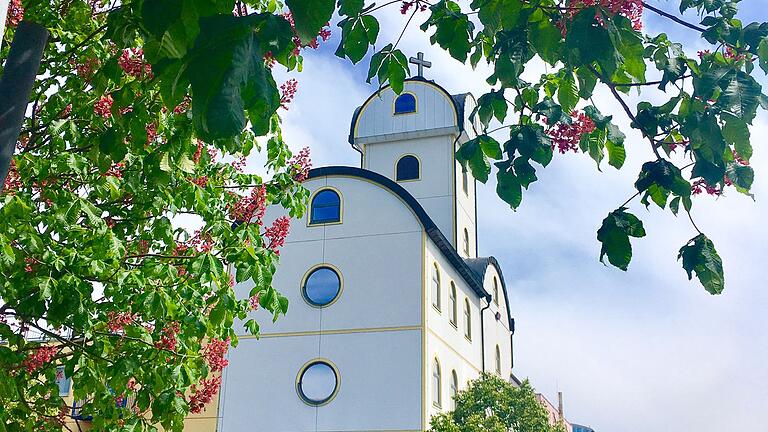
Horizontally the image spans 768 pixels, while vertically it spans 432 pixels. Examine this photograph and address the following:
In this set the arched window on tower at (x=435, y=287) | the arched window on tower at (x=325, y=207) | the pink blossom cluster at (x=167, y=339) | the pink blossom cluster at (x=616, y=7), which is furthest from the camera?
the arched window on tower at (x=325, y=207)

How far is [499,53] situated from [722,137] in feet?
3.50

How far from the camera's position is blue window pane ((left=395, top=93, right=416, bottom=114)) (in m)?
33.1

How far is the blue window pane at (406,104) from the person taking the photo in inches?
1302

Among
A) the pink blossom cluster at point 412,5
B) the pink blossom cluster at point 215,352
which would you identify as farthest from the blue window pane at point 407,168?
the pink blossom cluster at point 412,5

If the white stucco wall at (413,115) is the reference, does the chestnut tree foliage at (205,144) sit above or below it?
below

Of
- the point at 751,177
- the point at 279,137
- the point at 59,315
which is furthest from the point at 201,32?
the point at 279,137

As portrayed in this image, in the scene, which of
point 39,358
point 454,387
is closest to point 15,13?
point 39,358

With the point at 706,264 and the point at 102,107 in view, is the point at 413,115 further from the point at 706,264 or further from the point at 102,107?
the point at 706,264

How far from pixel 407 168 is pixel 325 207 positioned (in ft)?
23.6

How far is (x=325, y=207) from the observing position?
85.3 feet

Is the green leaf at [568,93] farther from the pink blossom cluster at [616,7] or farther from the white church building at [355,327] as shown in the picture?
the white church building at [355,327]

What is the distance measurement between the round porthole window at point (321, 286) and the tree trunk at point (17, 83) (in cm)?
2136

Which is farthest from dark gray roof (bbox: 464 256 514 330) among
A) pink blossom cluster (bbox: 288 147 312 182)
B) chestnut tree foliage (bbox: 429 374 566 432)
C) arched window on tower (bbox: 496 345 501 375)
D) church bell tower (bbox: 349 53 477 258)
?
pink blossom cluster (bbox: 288 147 312 182)

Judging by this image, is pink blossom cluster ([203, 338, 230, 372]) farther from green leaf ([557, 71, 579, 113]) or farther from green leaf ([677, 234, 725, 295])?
green leaf ([677, 234, 725, 295])
